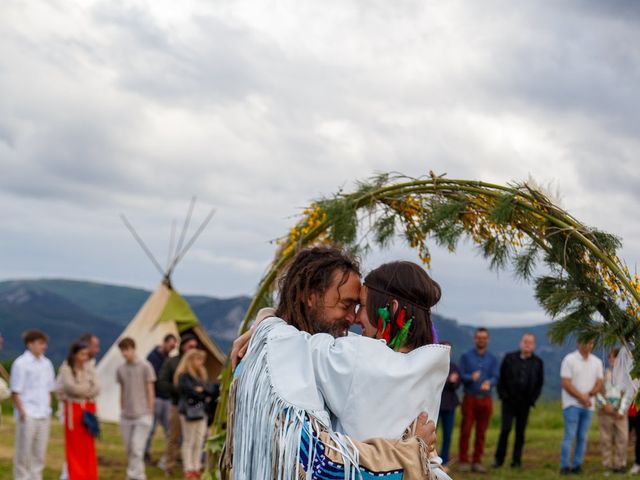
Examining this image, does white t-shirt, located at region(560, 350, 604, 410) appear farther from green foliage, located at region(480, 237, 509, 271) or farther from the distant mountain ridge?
the distant mountain ridge

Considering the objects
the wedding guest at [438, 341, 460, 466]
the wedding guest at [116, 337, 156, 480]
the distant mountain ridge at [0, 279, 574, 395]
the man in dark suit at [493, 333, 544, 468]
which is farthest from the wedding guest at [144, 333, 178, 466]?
the distant mountain ridge at [0, 279, 574, 395]

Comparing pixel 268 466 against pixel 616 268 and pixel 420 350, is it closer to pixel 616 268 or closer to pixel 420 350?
pixel 420 350

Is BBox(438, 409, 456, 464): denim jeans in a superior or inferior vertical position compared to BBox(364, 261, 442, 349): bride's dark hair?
inferior

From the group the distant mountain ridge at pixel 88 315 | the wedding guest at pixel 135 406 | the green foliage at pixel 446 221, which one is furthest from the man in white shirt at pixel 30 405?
the distant mountain ridge at pixel 88 315

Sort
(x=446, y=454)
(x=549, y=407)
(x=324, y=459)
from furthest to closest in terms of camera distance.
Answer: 1. (x=549, y=407)
2. (x=446, y=454)
3. (x=324, y=459)

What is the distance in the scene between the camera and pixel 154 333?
61.1 feet

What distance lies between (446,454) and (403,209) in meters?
7.06

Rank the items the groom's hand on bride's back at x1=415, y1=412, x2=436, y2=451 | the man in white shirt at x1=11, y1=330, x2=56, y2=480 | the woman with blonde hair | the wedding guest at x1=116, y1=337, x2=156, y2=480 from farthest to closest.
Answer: the woman with blonde hair → the wedding guest at x1=116, y1=337, x2=156, y2=480 → the man in white shirt at x1=11, y1=330, x2=56, y2=480 → the groom's hand on bride's back at x1=415, y1=412, x2=436, y2=451

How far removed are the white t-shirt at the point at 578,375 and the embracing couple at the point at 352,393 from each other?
30.7ft

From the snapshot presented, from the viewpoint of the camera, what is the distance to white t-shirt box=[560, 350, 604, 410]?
12.9 metres

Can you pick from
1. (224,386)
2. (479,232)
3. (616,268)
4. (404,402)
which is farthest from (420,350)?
(224,386)

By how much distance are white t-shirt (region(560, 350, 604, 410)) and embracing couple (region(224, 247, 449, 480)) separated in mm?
9353

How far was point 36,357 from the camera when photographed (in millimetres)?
11164

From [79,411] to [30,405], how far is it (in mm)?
637
